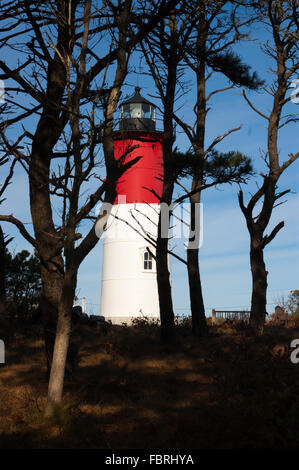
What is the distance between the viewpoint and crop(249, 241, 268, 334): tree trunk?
1529 centimetres

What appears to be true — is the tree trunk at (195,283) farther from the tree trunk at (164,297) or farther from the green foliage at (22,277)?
the green foliage at (22,277)

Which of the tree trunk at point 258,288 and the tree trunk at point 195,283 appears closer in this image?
the tree trunk at point 195,283

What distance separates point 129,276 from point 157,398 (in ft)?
56.3

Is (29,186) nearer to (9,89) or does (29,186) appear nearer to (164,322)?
(9,89)

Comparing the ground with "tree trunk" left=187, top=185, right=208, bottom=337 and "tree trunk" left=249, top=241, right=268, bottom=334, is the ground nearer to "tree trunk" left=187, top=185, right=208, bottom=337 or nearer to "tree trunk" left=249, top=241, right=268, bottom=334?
"tree trunk" left=187, top=185, right=208, bottom=337

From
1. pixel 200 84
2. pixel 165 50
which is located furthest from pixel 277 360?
pixel 200 84

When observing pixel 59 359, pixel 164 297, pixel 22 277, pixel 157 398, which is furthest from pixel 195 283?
pixel 22 277

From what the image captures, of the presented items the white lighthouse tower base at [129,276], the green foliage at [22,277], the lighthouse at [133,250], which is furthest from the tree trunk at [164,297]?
the white lighthouse tower base at [129,276]

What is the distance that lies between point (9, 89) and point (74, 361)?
514cm

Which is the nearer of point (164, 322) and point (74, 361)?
point (74, 361)

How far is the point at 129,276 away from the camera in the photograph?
83.3ft

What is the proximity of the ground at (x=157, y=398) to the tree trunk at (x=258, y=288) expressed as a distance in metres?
2.87

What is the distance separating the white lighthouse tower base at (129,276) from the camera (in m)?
25.1

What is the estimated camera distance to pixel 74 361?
9633 millimetres
